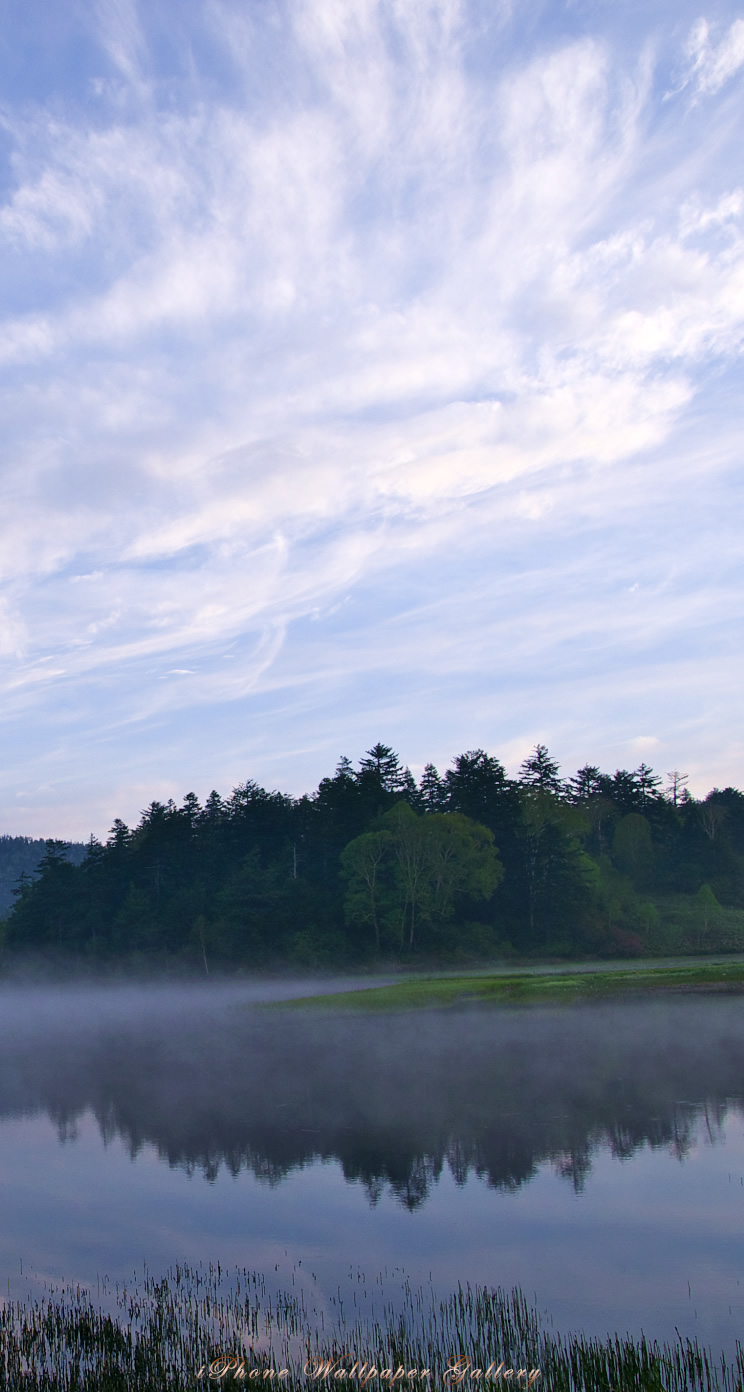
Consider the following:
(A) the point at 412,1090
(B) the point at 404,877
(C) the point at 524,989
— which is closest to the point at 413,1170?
(A) the point at 412,1090

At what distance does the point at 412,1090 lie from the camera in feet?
115

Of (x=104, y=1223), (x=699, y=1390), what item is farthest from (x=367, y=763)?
(x=699, y=1390)

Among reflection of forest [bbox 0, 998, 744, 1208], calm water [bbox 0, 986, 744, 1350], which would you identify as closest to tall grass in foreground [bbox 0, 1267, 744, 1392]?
calm water [bbox 0, 986, 744, 1350]

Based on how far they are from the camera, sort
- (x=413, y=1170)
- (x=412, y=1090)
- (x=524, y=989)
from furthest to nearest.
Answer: (x=524, y=989) → (x=412, y=1090) → (x=413, y=1170)

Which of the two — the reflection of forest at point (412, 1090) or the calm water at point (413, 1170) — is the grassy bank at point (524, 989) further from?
the calm water at point (413, 1170)

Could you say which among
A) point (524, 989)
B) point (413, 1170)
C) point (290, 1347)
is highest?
point (290, 1347)

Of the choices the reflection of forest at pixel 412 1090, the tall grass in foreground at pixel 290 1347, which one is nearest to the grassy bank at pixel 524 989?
the reflection of forest at pixel 412 1090

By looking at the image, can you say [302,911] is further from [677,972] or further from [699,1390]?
[699,1390]

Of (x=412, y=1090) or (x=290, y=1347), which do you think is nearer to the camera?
(x=290, y=1347)

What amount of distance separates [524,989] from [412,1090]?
39.4m

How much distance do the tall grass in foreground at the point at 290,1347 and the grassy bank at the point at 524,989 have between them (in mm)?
50834

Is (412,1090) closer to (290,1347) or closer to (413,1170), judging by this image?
(413,1170)

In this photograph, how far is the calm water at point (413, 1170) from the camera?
17.4m

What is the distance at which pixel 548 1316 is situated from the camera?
1502 cm
